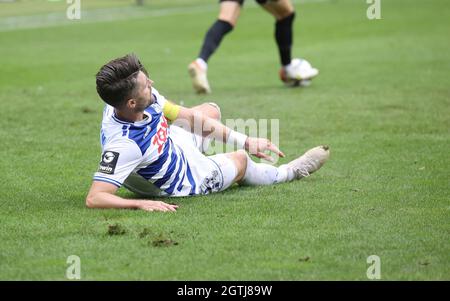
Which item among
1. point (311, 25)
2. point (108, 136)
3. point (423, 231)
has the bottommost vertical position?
point (311, 25)

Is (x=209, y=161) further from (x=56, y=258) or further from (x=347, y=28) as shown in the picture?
(x=347, y=28)

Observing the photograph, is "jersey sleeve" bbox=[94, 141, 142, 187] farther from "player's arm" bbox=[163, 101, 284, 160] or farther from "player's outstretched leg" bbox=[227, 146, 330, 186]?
"player's outstretched leg" bbox=[227, 146, 330, 186]

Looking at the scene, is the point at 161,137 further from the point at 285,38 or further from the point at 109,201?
the point at 285,38

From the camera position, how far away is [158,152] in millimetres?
5809

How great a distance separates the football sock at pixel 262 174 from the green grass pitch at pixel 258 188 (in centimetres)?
8

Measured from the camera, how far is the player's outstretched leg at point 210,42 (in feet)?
35.1

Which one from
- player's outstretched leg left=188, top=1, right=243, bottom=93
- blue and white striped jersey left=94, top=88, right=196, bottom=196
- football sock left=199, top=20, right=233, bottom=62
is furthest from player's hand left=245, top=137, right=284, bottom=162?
football sock left=199, top=20, right=233, bottom=62

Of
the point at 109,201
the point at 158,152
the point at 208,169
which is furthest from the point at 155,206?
the point at 208,169

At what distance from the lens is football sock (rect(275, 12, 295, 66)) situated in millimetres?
11500

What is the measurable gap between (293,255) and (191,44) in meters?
12.1

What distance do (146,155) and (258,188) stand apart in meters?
0.92

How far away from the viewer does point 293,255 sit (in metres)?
4.69

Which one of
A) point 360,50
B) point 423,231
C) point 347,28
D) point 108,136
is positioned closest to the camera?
point 423,231

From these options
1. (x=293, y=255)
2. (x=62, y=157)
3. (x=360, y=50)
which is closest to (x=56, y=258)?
(x=293, y=255)
